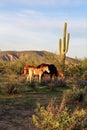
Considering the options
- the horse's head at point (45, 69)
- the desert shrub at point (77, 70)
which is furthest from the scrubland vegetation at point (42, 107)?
the desert shrub at point (77, 70)

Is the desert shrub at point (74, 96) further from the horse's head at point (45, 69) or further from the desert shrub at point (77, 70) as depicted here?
the desert shrub at point (77, 70)

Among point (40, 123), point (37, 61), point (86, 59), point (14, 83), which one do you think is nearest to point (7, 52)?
point (37, 61)

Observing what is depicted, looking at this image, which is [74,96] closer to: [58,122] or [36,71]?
[58,122]

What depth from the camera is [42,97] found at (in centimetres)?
1784

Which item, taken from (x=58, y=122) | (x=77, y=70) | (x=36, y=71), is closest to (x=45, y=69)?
(x=36, y=71)

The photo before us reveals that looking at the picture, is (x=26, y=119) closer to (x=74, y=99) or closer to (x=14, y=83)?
(x=74, y=99)

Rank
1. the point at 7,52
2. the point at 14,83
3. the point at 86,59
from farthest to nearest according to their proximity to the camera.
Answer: the point at 7,52 → the point at 86,59 → the point at 14,83

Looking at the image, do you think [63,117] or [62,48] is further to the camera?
[62,48]

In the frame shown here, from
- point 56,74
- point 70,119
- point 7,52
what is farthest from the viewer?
point 7,52

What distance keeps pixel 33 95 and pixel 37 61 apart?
26.1 metres

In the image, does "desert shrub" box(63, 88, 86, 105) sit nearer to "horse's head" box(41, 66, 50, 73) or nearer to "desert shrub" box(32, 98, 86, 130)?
"desert shrub" box(32, 98, 86, 130)

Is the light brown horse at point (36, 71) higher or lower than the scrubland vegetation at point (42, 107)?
lower

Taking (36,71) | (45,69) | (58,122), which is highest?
(58,122)

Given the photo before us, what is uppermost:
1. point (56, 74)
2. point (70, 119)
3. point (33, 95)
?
point (70, 119)
